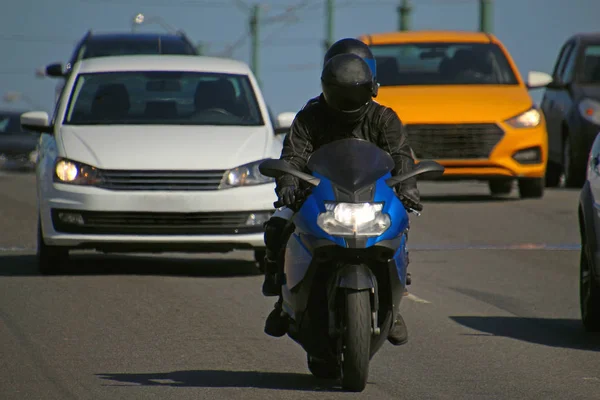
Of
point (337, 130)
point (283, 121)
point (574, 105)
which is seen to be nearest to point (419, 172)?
point (337, 130)

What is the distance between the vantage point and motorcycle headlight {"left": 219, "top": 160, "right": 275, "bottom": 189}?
12789 millimetres

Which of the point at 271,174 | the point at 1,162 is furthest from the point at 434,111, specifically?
the point at 1,162

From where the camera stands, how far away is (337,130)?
26.2ft

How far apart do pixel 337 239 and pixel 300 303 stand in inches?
17.2

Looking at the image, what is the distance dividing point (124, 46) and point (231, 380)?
14.2 metres

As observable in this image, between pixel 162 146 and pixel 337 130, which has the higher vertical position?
pixel 337 130

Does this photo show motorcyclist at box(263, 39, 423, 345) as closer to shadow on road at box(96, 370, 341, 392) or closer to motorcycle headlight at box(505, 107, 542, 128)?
shadow on road at box(96, 370, 341, 392)

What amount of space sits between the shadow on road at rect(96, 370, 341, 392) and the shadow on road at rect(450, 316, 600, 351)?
6.61 ft

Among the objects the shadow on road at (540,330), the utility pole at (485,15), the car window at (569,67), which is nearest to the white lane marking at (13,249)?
the shadow on road at (540,330)

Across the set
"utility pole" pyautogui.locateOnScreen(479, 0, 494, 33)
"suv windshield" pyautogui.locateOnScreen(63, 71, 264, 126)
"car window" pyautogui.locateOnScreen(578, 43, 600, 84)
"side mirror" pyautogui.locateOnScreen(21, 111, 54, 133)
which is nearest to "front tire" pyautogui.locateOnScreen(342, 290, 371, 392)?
"suv windshield" pyautogui.locateOnScreen(63, 71, 264, 126)

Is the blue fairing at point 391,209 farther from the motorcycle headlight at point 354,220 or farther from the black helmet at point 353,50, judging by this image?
the black helmet at point 353,50

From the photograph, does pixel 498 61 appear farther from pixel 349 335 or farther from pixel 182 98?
pixel 349 335

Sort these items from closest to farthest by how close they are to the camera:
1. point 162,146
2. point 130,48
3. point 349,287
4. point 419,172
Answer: point 349,287 → point 419,172 → point 162,146 → point 130,48

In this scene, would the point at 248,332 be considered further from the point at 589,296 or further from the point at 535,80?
the point at 535,80
